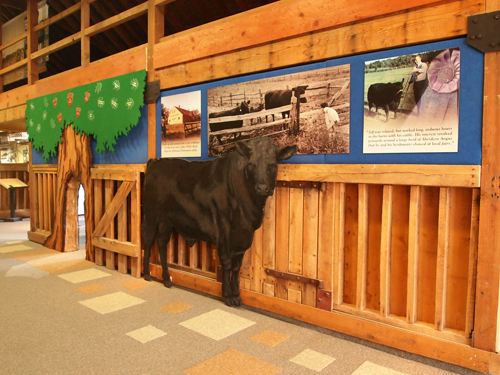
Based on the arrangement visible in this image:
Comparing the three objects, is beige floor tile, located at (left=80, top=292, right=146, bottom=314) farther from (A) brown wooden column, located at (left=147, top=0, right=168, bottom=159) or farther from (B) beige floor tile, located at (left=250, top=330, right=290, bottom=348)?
(A) brown wooden column, located at (left=147, top=0, right=168, bottom=159)

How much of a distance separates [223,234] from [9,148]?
16.1m

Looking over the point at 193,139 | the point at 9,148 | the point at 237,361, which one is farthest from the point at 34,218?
the point at 9,148

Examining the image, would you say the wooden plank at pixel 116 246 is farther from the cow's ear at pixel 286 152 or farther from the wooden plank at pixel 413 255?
the wooden plank at pixel 413 255

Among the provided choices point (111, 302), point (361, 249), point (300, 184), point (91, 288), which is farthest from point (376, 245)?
point (91, 288)

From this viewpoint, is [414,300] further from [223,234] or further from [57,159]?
[57,159]

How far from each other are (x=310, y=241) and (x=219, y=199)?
909 mm

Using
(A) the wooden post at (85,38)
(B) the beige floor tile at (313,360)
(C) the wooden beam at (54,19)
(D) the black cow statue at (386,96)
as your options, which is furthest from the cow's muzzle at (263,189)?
(C) the wooden beam at (54,19)

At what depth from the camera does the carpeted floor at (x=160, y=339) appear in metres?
2.28

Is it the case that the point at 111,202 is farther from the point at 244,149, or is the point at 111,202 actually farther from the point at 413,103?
the point at 413,103

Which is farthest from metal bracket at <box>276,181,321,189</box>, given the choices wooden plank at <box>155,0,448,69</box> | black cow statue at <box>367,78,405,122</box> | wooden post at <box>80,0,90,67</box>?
wooden post at <box>80,0,90,67</box>

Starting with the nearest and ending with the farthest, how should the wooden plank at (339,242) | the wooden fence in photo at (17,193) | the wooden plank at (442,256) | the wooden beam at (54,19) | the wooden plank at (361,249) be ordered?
the wooden plank at (442,256) < the wooden plank at (361,249) < the wooden plank at (339,242) < the wooden beam at (54,19) < the wooden fence in photo at (17,193)

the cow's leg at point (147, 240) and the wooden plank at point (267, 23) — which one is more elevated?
the wooden plank at point (267, 23)

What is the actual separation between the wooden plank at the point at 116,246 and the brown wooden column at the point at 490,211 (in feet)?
11.0

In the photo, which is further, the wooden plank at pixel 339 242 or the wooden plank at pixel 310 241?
the wooden plank at pixel 310 241
